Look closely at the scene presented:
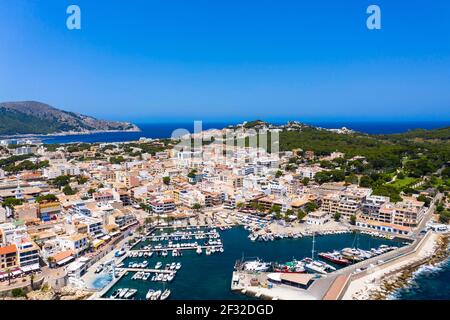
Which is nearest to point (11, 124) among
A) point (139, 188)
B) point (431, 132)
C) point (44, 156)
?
Answer: point (44, 156)

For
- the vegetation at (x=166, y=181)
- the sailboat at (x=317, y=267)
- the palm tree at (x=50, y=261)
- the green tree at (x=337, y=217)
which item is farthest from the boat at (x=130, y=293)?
the vegetation at (x=166, y=181)

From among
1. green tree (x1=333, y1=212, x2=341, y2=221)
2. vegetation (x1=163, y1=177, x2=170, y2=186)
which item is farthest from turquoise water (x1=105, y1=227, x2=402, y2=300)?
vegetation (x1=163, y1=177, x2=170, y2=186)

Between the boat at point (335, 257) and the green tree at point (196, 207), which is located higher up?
the green tree at point (196, 207)

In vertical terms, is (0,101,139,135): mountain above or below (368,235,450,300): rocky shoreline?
above

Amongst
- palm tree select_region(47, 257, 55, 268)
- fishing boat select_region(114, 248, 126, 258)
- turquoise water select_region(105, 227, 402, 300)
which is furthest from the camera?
fishing boat select_region(114, 248, 126, 258)

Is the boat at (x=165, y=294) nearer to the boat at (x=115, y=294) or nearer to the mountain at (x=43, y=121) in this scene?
the boat at (x=115, y=294)

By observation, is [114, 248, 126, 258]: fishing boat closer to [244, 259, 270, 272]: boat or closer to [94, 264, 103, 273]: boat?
[94, 264, 103, 273]: boat
